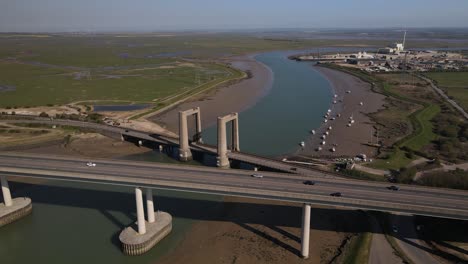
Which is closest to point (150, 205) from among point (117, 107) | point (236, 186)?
point (236, 186)

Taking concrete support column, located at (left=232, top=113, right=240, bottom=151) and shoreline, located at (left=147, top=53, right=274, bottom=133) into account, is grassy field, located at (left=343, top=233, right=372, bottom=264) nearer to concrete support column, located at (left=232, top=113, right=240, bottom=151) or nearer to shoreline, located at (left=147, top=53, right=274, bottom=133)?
concrete support column, located at (left=232, top=113, right=240, bottom=151)

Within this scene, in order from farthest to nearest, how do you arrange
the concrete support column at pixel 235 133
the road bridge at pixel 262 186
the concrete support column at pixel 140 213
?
the concrete support column at pixel 235 133 < the concrete support column at pixel 140 213 < the road bridge at pixel 262 186

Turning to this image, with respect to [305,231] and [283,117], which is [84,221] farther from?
[283,117]

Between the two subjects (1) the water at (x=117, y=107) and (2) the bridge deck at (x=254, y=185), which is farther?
(1) the water at (x=117, y=107)

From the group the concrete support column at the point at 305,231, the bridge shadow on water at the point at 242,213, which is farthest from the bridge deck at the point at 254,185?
the bridge shadow on water at the point at 242,213

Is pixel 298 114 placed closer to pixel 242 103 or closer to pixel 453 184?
pixel 242 103

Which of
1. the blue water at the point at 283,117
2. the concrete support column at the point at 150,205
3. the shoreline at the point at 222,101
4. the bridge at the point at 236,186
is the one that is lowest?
the blue water at the point at 283,117

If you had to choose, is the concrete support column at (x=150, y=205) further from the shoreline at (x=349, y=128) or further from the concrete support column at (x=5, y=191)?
the shoreline at (x=349, y=128)
